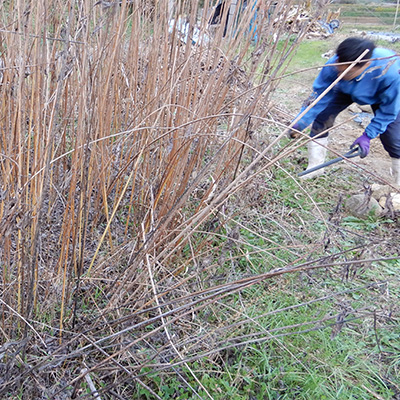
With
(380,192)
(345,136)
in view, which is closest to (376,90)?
(380,192)

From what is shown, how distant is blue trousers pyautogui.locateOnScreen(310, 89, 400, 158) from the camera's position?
3.60m

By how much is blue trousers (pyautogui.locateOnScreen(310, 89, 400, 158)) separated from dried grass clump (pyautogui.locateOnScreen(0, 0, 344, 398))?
6.99 feet

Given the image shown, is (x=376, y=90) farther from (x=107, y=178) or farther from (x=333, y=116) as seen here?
(x=107, y=178)

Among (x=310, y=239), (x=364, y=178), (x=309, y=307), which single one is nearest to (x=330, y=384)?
(x=309, y=307)

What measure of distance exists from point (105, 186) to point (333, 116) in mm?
2968

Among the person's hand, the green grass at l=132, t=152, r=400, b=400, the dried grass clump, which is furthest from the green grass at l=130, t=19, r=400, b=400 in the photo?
the person's hand

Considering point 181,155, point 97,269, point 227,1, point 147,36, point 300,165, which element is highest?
point 227,1

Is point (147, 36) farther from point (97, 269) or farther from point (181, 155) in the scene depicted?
point (97, 269)

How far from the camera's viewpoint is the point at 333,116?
13.3ft

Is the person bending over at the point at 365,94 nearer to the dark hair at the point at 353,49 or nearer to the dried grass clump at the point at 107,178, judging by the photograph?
the dark hair at the point at 353,49

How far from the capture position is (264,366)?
5.49 feet

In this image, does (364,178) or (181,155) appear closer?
(181,155)

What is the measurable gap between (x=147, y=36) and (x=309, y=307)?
1.63 m

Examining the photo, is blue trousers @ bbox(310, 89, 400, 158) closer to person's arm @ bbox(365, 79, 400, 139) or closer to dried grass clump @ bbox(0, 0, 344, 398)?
person's arm @ bbox(365, 79, 400, 139)
